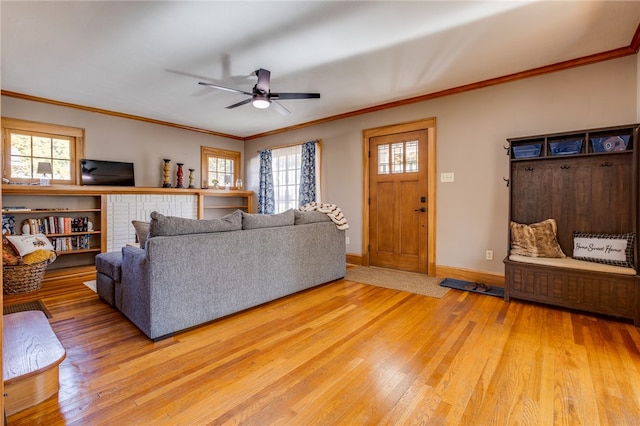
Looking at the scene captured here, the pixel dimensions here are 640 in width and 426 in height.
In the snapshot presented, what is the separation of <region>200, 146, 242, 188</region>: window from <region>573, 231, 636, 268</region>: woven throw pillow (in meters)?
5.66

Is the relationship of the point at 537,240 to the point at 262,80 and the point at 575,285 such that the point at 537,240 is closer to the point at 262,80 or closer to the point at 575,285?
the point at 575,285

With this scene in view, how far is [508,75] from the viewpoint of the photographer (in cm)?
364

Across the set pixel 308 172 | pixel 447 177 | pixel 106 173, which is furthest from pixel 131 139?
pixel 447 177

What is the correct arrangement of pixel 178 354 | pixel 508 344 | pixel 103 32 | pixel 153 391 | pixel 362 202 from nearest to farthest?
pixel 153 391 < pixel 178 354 < pixel 508 344 < pixel 103 32 < pixel 362 202

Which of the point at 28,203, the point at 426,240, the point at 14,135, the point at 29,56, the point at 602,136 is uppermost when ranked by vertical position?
the point at 29,56

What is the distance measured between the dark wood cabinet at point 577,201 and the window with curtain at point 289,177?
3021mm

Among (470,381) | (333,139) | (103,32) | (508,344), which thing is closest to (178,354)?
(470,381)

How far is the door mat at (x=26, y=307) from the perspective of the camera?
298cm

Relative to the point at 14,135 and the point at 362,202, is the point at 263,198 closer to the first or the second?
the point at 362,202

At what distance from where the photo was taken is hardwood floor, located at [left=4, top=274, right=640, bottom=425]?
1.66 meters

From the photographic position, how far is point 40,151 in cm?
449

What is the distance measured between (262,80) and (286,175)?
2.89 metres

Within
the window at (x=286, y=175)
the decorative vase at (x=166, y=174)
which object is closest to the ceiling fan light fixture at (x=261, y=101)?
the window at (x=286, y=175)

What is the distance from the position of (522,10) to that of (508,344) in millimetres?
2509
